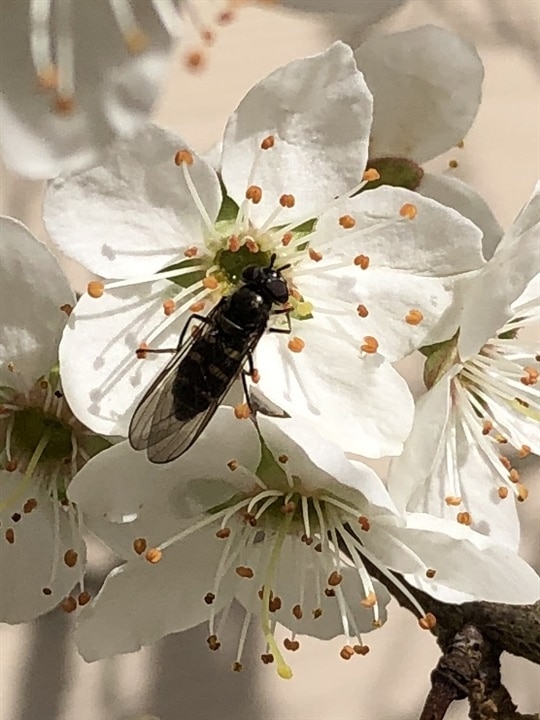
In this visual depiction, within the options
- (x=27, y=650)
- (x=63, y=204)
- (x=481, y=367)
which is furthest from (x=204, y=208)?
(x=27, y=650)

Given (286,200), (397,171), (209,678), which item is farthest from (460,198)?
(209,678)

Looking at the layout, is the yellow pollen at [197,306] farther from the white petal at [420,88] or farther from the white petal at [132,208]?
the white petal at [420,88]

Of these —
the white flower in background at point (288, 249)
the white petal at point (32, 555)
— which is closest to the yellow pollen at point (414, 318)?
the white flower in background at point (288, 249)

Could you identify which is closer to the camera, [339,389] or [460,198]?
[339,389]

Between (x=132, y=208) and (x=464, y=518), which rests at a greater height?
(x=132, y=208)

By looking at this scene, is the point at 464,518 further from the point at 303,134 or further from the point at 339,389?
the point at 303,134

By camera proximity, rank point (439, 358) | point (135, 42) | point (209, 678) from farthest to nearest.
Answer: point (209, 678) < point (439, 358) < point (135, 42)

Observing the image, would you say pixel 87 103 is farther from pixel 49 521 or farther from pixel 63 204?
pixel 49 521
